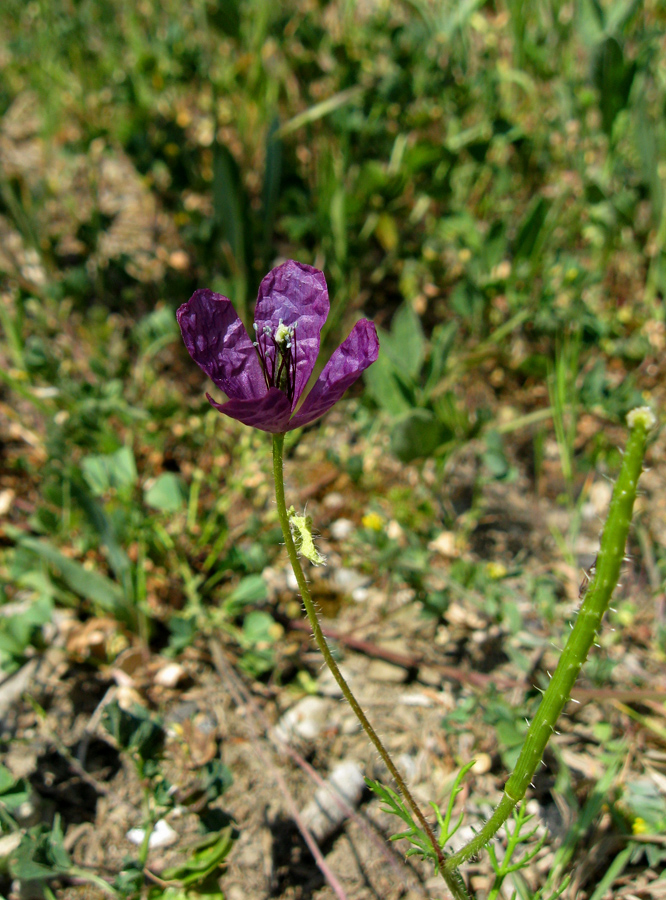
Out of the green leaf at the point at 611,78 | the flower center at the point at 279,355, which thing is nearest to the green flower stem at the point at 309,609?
the flower center at the point at 279,355

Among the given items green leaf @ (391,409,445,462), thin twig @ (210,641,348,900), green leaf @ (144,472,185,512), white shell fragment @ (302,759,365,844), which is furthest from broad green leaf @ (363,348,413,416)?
white shell fragment @ (302,759,365,844)

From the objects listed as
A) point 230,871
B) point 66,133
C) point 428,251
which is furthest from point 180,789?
point 66,133

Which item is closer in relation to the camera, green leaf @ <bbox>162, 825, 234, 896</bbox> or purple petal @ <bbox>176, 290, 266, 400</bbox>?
purple petal @ <bbox>176, 290, 266, 400</bbox>

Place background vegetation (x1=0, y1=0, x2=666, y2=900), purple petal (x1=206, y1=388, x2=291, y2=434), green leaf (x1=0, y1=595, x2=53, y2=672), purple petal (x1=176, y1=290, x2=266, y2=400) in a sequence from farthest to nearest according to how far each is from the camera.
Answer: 1. background vegetation (x1=0, y1=0, x2=666, y2=900)
2. green leaf (x1=0, y1=595, x2=53, y2=672)
3. purple petal (x1=176, y1=290, x2=266, y2=400)
4. purple petal (x1=206, y1=388, x2=291, y2=434)

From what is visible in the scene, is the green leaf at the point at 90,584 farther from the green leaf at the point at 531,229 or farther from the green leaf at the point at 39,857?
the green leaf at the point at 531,229

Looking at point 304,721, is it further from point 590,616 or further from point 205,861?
point 590,616

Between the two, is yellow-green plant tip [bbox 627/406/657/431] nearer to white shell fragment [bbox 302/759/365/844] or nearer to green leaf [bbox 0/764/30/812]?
white shell fragment [bbox 302/759/365/844]
